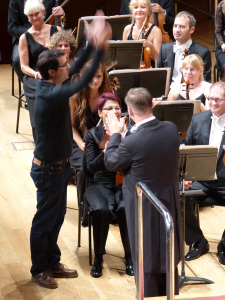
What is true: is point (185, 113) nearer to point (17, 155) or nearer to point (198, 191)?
point (198, 191)

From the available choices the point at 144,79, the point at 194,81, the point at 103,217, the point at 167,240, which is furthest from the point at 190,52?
the point at 167,240

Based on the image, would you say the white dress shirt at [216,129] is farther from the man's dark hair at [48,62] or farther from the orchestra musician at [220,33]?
the orchestra musician at [220,33]

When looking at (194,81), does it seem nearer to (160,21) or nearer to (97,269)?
(160,21)

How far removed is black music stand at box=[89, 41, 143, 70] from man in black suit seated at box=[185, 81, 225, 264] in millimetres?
1232

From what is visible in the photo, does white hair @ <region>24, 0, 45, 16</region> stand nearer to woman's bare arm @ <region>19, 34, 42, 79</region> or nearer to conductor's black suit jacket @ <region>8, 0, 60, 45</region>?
woman's bare arm @ <region>19, 34, 42, 79</region>

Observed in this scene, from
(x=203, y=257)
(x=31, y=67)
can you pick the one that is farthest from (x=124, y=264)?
(x=31, y=67)

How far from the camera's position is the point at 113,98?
348cm

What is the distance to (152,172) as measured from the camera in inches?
99.9

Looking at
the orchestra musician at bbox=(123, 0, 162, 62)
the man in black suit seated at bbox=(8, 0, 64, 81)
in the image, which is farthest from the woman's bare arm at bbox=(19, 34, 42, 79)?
the orchestra musician at bbox=(123, 0, 162, 62)

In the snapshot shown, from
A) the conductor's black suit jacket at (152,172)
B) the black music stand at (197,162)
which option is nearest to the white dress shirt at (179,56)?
the black music stand at (197,162)

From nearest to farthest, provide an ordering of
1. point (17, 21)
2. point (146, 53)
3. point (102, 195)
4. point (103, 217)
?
point (103, 217) < point (102, 195) < point (146, 53) < point (17, 21)

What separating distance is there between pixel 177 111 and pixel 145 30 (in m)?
1.69

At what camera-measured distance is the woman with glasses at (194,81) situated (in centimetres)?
416

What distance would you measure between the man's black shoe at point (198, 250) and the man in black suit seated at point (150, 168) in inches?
32.9
